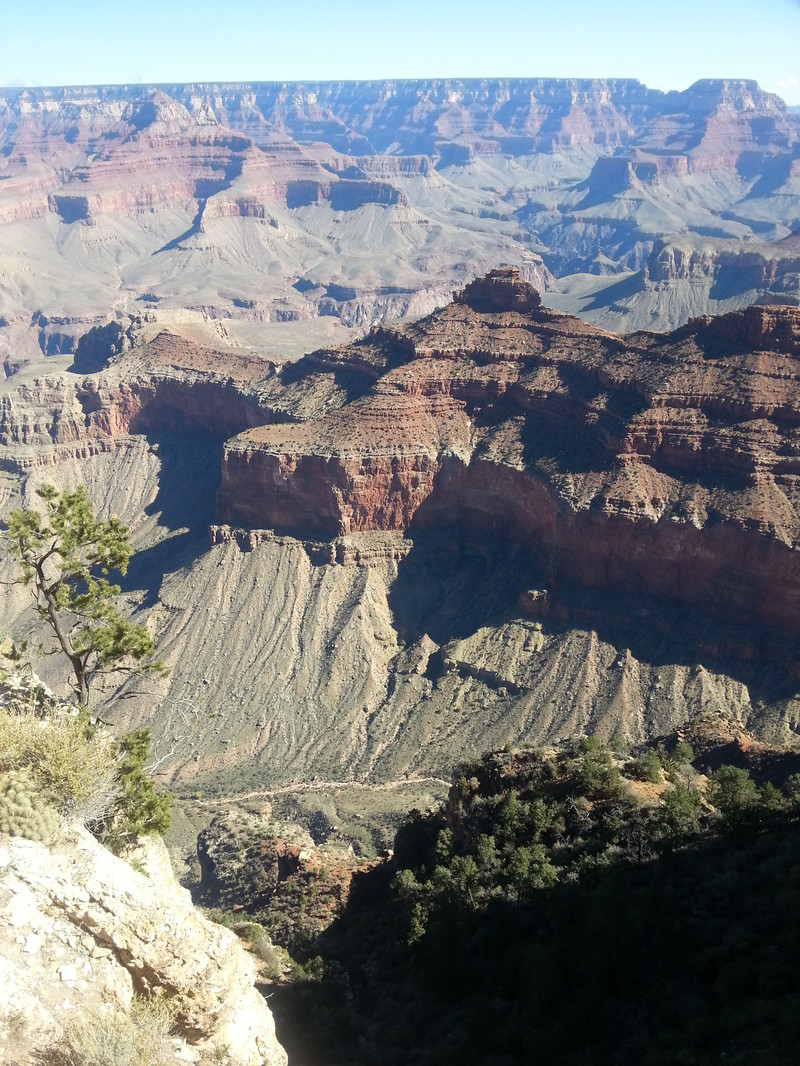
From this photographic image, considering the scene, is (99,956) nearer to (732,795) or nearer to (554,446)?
(732,795)

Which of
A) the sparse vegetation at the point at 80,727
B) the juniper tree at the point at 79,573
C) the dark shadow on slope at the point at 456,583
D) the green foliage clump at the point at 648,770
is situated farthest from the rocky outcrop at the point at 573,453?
the juniper tree at the point at 79,573

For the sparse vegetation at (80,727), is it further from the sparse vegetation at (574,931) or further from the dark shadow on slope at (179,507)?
the dark shadow on slope at (179,507)

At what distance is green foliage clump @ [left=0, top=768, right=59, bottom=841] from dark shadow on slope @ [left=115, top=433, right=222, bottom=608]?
63.7m

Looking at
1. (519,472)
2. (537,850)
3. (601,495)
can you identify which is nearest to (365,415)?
(519,472)

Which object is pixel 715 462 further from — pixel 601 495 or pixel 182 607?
pixel 182 607

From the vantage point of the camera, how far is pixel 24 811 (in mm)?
19453

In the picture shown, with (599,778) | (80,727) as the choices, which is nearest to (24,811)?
(80,727)

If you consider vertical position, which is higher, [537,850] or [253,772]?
[537,850]

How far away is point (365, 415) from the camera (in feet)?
261

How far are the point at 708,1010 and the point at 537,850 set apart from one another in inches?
414

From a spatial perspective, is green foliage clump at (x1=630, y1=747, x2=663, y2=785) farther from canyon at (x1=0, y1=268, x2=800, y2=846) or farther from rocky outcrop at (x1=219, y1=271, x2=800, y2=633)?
rocky outcrop at (x1=219, y1=271, x2=800, y2=633)

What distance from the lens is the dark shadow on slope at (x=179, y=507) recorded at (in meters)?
87.1

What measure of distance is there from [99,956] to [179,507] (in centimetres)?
8481

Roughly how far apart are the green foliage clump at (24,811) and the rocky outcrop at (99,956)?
1.16 ft
